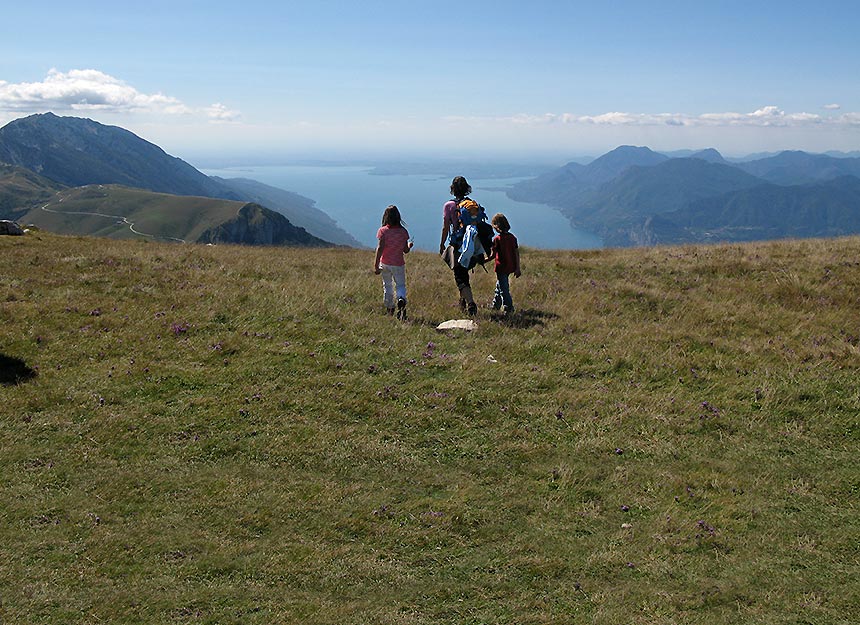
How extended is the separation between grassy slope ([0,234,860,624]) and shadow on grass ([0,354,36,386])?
11.1 inches

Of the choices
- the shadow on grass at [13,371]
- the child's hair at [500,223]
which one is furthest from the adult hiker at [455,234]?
the shadow on grass at [13,371]

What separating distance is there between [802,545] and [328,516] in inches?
266

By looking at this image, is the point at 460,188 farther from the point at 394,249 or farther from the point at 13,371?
the point at 13,371

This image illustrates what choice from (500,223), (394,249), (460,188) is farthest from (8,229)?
(500,223)

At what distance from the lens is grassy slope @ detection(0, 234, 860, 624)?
6.63 m

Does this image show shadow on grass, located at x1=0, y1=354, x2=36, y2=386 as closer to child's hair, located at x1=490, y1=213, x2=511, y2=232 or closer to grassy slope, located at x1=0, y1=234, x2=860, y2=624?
grassy slope, located at x1=0, y1=234, x2=860, y2=624

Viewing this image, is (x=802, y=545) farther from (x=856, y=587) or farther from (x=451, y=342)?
(x=451, y=342)

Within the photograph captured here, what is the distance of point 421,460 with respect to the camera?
9.52 metres

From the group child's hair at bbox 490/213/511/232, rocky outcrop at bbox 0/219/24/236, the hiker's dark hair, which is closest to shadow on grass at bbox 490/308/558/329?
child's hair at bbox 490/213/511/232

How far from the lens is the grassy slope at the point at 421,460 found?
6.63m

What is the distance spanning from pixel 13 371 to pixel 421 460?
9.51m

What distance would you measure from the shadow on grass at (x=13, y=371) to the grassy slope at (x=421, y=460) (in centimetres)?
28

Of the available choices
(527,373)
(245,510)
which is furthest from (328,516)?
(527,373)

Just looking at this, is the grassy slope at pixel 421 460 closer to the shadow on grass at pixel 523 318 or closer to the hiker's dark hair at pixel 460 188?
the shadow on grass at pixel 523 318
